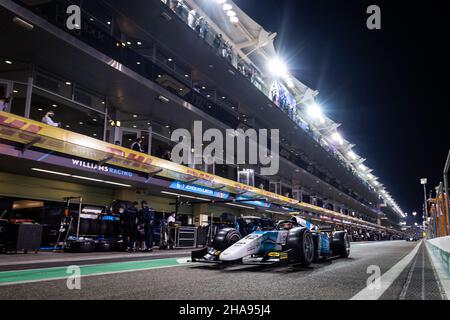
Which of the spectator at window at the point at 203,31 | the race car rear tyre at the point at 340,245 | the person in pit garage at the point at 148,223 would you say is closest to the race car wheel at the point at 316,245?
the race car rear tyre at the point at 340,245

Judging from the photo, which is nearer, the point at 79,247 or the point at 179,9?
the point at 79,247

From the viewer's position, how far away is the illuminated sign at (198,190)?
62.0 ft

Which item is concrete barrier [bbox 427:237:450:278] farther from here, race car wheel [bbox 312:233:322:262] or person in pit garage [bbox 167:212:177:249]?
person in pit garage [bbox 167:212:177:249]

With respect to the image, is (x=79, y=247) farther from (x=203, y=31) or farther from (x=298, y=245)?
(x=203, y=31)

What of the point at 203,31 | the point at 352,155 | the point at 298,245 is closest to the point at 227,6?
the point at 203,31

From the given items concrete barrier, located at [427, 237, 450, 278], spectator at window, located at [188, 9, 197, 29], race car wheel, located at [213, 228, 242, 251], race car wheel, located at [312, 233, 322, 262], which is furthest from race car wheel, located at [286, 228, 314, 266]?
spectator at window, located at [188, 9, 197, 29]

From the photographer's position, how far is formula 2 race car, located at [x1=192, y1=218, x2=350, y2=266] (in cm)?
639

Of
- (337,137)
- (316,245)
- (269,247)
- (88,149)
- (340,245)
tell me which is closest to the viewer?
(269,247)

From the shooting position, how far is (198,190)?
20688 millimetres

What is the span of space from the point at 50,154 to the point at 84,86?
212 inches

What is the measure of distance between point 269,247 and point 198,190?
45.5ft

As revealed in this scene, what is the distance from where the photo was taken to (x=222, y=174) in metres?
28.0

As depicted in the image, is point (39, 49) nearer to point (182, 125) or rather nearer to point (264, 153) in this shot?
point (182, 125)
